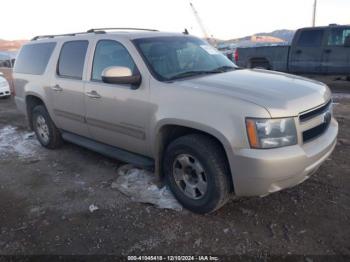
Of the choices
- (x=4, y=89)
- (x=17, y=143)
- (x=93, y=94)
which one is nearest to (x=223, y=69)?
(x=93, y=94)

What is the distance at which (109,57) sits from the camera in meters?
4.17

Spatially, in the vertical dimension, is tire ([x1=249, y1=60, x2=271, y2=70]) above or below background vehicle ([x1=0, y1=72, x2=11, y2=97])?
above

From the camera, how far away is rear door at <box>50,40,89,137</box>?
15.0 ft

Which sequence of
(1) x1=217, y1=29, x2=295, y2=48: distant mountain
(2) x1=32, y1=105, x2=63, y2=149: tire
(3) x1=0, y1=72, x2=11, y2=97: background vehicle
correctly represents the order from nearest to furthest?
(2) x1=32, y1=105, x2=63, y2=149: tire
(3) x1=0, y1=72, x2=11, y2=97: background vehicle
(1) x1=217, y1=29, x2=295, y2=48: distant mountain

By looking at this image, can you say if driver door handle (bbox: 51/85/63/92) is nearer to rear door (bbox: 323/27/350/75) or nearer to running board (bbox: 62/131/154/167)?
running board (bbox: 62/131/154/167)

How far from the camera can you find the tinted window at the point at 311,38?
10.9 meters

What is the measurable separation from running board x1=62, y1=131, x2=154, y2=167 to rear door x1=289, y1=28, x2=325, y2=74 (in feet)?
27.8

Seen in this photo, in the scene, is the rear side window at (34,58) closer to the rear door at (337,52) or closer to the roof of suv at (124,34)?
the roof of suv at (124,34)

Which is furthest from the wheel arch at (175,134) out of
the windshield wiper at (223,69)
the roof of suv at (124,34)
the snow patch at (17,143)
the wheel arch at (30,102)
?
the wheel arch at (30,102)

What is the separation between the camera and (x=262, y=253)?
9.50 feet

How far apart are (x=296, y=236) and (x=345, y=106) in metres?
5.81

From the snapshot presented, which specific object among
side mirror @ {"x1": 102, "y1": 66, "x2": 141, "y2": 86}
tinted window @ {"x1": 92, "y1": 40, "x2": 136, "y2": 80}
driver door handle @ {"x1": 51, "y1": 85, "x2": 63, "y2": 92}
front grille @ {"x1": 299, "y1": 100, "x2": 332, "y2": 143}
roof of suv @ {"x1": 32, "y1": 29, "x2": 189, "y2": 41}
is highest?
roof of suv @ {"x1": 32, "y1": 29, "x2": 189, "y2": 41}

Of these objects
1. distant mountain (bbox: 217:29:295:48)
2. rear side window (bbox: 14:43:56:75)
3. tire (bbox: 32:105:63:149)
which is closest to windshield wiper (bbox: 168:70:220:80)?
rear side window (bbox: 14:43:56:75)

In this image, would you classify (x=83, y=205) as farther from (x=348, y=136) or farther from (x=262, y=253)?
(x=348, y=136)
